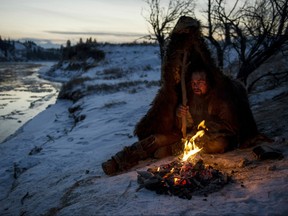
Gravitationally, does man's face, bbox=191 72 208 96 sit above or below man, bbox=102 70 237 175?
above

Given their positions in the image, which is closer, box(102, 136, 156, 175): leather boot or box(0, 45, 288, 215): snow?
box(0, 45, 288, 215): snow

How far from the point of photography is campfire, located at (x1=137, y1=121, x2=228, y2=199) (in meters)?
3.86

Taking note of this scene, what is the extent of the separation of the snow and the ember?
97mm

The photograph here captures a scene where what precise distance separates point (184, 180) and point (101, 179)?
1.70 m

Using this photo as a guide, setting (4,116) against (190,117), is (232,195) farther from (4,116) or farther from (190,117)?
(4,116)

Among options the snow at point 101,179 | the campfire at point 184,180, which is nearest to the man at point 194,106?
the snow at point 101,179

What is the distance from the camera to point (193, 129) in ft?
19.0

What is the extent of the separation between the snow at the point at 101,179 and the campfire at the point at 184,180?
3.8 inches

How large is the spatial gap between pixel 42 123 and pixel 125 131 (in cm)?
501

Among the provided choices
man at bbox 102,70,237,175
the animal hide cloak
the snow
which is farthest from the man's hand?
the snow

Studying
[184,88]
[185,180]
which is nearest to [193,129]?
[184,88]

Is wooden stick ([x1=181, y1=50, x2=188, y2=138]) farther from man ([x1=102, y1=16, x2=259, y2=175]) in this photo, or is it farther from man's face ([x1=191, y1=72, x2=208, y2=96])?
man's face ([x1=191, y1=72, x2=208, y2=96])

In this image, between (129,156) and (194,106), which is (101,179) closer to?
(129,156)

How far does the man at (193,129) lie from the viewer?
213 inches
